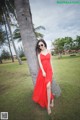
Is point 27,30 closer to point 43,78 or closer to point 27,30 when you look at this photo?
point 27,30

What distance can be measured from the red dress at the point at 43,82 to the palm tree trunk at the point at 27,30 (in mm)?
231

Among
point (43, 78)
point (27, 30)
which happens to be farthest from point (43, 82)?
point (27, 30)

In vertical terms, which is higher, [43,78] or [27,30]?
[27,30]

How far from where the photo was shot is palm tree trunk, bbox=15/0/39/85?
281cm

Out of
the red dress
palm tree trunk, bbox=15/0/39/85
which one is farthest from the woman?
palm tree trunk, bbox=15/0/39/85

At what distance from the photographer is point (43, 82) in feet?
8.96

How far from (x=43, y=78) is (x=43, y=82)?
0.25 ft

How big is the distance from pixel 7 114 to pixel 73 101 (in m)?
1.34

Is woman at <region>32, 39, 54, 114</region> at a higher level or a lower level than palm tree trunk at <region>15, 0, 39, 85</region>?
lower

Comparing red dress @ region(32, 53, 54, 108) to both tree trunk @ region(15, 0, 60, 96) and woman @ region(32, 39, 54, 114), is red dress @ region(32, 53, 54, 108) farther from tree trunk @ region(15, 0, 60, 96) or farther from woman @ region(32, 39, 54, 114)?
tree trunk @ region(15, 0, 60, 96)

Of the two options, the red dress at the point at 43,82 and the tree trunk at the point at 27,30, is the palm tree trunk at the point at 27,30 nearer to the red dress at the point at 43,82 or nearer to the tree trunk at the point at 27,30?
the tree trunk at the point at 27,30

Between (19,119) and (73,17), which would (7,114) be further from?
(73,17)

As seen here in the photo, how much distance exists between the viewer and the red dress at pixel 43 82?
105 inches

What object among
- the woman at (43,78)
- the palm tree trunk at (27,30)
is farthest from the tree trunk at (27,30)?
the woman at (43,78)
